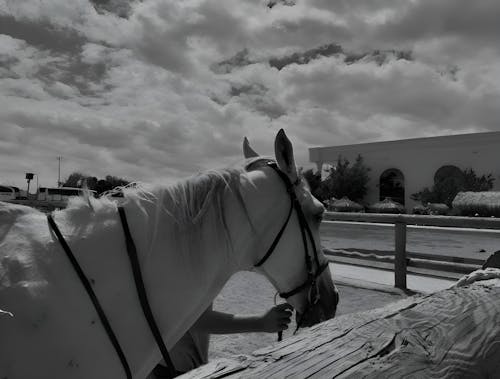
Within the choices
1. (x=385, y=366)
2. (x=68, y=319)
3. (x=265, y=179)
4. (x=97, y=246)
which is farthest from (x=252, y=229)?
(x=385, y=366)

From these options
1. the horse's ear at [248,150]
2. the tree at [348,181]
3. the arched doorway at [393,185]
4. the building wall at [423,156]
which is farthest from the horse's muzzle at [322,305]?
the arched doorway at [393,185]

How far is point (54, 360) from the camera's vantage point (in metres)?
1.25

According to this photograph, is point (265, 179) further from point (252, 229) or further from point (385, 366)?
point (385, 366)

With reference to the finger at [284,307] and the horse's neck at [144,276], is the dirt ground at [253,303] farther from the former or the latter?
the horse's neck at [144,276]

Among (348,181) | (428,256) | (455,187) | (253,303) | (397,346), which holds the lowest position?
(253,303)

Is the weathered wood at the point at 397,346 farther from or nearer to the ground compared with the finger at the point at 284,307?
farther from the ground

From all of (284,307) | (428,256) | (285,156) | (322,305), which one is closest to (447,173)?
(428,256)

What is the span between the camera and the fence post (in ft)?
21.6

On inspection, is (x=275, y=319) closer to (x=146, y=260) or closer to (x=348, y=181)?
(x=146, y=260)

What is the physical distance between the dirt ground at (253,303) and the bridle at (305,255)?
6.73ft

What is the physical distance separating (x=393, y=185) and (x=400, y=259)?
31716 millimetres

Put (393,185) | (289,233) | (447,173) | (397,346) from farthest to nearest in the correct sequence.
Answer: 1. (393,185)
2. (447,173)
3. (289,233)
4. (397,346)

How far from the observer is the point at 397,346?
1.03 meters

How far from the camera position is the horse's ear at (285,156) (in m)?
1.94
